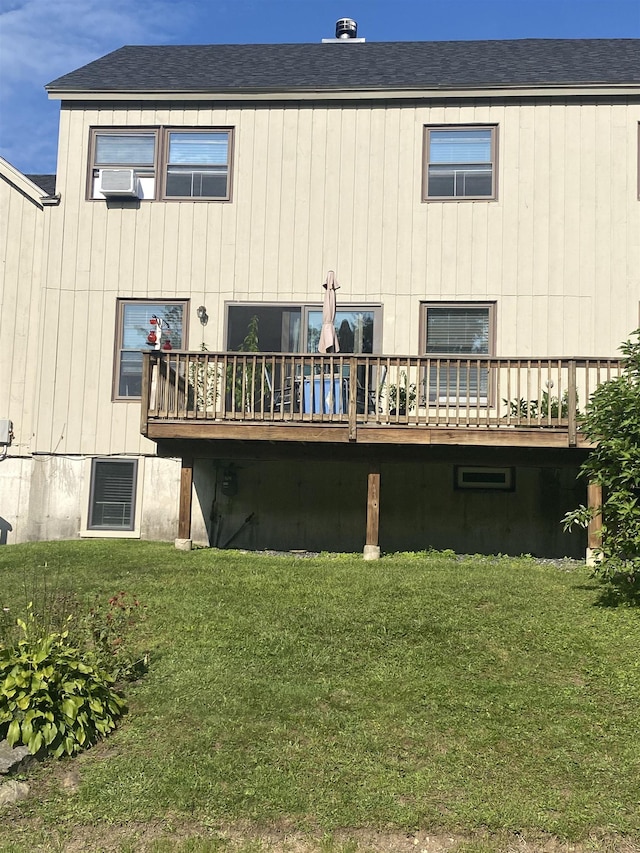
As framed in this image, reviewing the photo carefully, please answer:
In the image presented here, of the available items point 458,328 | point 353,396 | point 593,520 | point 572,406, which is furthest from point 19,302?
point 593,520

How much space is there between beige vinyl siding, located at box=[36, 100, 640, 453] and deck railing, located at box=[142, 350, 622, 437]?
1.73m

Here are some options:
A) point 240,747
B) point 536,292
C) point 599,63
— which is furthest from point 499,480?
point 240,747

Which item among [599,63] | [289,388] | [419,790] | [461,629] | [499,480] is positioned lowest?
[419,790]

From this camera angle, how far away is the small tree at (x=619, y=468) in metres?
8.33

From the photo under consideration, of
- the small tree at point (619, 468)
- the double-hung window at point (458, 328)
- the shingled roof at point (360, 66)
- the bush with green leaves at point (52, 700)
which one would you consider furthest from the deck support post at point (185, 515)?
the shingled roof at point (360, 66)

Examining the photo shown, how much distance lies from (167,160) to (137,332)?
8.84 feet

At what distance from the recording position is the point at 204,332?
44.5 feet

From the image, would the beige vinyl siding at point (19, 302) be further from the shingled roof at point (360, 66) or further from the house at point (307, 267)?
the shingled roof at point (360, 66)

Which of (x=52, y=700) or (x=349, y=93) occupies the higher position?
(x=349, y=93)

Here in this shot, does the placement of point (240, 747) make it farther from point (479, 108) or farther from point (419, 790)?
point (479, 108)

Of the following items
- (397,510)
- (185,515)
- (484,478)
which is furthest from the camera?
(397,510)

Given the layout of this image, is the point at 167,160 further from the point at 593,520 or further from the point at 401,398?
the point at 593,520

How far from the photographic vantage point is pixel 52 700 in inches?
225

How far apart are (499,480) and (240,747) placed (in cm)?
818
